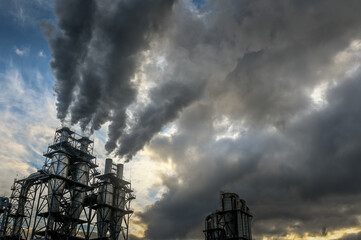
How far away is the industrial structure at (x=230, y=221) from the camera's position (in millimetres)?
50469

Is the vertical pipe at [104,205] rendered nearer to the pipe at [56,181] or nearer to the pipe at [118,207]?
the pipe at [118,207]

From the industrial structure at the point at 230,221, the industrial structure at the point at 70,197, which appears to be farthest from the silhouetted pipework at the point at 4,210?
the industrial structure at the point at 230,221

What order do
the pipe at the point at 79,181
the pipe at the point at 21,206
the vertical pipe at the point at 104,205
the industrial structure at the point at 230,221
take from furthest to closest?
the pipe at the point at 21,206 → the vertical pipe at the point at 104,205 → the pipe at the point at 79,181 → the industrial structure at the point at 230,221

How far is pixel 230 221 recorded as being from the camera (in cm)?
5150

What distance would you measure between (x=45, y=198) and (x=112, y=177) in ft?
41.3

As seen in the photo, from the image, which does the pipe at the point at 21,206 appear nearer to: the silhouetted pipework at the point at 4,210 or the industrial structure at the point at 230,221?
the silhouetted pipework at the point at 4,210

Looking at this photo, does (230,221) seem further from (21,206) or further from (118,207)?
(21,206)

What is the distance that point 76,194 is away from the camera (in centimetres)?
5606

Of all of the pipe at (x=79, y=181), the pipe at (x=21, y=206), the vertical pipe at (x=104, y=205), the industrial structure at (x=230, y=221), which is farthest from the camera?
A: the pipe at (x=21, y=206)

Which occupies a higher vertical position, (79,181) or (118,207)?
(79,181)

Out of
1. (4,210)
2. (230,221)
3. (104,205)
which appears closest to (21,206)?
(4,210)

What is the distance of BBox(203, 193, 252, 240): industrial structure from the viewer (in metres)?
50.5

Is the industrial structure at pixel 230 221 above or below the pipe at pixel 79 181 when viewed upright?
below

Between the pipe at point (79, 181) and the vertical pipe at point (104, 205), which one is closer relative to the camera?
the pipe at point (79, 181)
